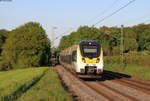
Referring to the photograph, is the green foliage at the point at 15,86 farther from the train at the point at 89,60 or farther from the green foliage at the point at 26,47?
the green foliage at the point at 26,47

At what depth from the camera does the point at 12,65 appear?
61.3 metres

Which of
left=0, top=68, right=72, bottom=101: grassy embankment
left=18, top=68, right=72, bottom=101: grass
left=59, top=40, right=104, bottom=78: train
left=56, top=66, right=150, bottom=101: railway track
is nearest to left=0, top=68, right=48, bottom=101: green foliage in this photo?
left=0, top=68, right=72, bottom=101: grassy embankment

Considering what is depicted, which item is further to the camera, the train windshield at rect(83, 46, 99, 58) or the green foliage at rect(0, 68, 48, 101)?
the train windshield at rect(83, 46, 99, 58)

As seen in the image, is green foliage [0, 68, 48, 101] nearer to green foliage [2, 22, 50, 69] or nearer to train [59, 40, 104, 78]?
train [59, 40, 104, 78]

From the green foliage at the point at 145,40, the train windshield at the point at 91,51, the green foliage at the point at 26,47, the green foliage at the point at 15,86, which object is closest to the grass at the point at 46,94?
the green foliage at the point at 15,86

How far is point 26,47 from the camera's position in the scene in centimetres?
5912

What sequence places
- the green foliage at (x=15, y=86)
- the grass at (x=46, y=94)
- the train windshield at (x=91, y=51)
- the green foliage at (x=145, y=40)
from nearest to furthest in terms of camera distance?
the grass at (x=46, y=94) < the green foliage at (x=15, y=86) < the train windshield at (x=91, y=51) < the green foliage at (x=145, y=40)

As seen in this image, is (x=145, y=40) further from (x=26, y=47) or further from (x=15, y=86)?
(x=15, y=86)

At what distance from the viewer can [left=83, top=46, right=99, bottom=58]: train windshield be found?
→ 21984 mm

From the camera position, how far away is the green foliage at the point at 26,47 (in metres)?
59.1

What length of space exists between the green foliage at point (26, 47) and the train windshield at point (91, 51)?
3803 centimetres

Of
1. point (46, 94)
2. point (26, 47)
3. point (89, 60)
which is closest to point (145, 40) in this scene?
point (26, 47)

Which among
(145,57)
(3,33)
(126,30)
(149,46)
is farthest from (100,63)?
(3,33)

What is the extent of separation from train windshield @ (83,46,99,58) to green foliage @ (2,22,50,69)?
38.0m
